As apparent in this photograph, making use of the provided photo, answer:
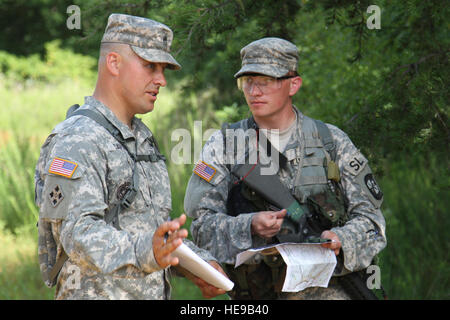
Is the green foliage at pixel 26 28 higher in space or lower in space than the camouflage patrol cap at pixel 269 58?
higher

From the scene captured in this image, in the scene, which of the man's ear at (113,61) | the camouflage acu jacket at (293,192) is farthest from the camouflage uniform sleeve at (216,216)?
the man's ear at (113,61)

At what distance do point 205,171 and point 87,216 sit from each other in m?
1.18

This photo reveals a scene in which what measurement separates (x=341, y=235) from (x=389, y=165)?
411cm

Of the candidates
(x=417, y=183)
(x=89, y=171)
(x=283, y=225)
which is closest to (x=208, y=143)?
(x=283, y=225)

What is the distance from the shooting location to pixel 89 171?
2.24 metres

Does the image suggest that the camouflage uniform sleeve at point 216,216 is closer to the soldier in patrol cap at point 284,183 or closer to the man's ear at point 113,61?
the soldier in patrol cap at point 284,183

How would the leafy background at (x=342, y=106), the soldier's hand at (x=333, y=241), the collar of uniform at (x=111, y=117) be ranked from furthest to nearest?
the leafy background at (x=342, y=106)
the soldier's hand at (x=333, y=241)
the collar of uniform at (x=111, y=117)

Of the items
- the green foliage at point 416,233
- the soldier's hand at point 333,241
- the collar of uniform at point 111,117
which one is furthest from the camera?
the green foliage at point 416,233

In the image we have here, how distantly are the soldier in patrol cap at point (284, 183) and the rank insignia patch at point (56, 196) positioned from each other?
3.57 ft

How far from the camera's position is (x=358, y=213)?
3.22m

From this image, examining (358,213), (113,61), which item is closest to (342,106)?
(358,213)

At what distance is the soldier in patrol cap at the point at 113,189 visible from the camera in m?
2.15
